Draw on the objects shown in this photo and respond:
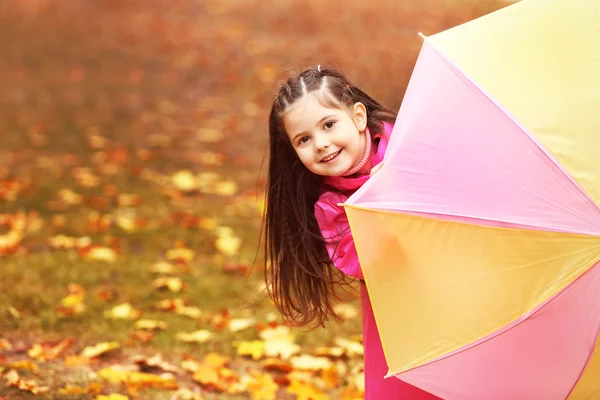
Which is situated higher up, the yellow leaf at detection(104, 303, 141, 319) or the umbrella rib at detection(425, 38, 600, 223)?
the umbrella rib at detection(425, 38, 600, 223)

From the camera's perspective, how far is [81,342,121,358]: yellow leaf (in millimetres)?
3980

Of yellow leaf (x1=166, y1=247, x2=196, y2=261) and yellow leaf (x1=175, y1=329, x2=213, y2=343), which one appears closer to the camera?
yellow leaf (x1=175, y1=329, x2=213, y2=343)

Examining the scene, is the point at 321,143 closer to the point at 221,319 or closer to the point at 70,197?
the point at 221,319

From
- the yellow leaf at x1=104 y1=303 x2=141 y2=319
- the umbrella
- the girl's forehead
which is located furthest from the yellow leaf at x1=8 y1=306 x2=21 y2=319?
the umbrella

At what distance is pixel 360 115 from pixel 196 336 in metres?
1.93

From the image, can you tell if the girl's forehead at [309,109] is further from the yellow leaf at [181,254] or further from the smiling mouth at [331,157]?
the yellow leaf at [181,254]

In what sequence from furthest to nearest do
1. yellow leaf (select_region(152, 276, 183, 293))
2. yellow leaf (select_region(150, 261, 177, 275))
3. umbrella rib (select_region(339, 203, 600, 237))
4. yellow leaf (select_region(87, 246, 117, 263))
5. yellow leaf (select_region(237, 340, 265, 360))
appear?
yellow leaf (select_region(87, 246, 117, 263)), yellow leaf (select_region(150, 261, 177, 275)), yellow leaf (select_region(152, 276, 183, 293)), yellow leaf (select_region(237, 340, 265, 360)), umbrella rib (select_region(339, 203, 600, 237))

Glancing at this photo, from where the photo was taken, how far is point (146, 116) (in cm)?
859

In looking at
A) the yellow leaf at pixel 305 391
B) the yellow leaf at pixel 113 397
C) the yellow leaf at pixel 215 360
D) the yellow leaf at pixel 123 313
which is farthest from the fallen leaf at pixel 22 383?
the yellow leaf at pixel 305 391

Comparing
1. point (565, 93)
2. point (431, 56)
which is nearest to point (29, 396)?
point (431, 56)

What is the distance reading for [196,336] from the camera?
4.26 metres

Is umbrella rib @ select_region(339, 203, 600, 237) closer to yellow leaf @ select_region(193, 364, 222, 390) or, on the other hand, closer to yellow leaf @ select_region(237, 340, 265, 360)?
yellow leaf @ select_region(193, 364, 222, 390)

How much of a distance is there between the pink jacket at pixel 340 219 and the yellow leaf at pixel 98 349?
5.52ft

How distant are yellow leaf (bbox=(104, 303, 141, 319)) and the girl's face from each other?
2176 millimetres
